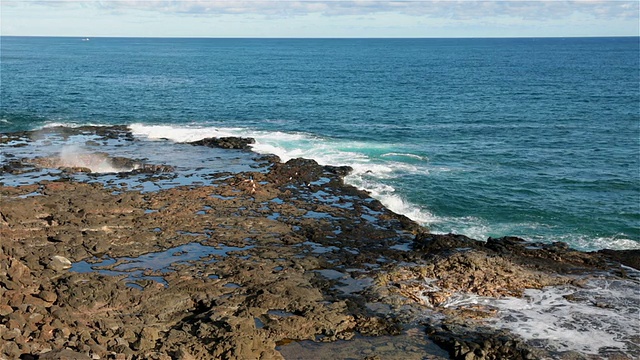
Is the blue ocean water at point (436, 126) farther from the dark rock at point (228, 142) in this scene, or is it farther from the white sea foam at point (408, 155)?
the dark rock at point (228, 142)

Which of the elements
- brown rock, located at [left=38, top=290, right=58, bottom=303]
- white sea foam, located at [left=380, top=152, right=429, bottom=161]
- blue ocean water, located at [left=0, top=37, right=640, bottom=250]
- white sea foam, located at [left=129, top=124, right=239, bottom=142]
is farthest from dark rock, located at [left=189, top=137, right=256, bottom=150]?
brown rock, located at [left=38, top=290, right=58, bottom=303]

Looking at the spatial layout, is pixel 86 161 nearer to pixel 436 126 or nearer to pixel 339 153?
pixel 339 153

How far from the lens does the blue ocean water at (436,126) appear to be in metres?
40.5

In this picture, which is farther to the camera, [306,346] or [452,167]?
[452,167]

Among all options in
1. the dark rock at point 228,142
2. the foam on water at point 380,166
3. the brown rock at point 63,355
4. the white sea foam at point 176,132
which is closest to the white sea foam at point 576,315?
the foam on water at point 380,166

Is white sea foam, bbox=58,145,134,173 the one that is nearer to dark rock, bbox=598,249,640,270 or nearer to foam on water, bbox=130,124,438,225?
foam on water, bbox=130,124,438,225

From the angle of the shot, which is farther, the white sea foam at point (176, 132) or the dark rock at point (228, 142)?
the white sea foam at point (176, 132)

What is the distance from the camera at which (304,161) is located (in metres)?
47.8

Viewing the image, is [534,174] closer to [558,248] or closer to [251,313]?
[558,248]

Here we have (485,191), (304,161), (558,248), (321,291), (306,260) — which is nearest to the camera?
(321,291)

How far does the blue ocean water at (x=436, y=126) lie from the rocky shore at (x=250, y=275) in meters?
6.12

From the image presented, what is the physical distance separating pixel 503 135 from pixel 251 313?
44491 mm

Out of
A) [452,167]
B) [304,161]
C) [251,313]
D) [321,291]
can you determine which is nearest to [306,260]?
[321,291]

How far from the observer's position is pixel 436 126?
2648 inches
